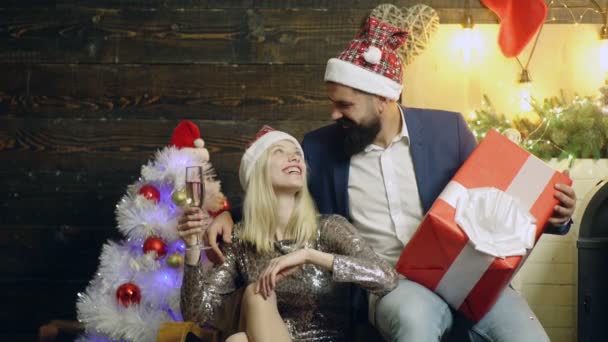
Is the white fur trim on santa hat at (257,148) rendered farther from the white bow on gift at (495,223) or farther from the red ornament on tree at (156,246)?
the white bow on gift at (495,223)

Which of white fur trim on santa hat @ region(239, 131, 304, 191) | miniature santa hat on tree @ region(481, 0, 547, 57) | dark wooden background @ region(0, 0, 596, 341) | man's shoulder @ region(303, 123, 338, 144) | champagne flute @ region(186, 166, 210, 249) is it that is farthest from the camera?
dark wooden background @ region(0, 0, 596, 341)

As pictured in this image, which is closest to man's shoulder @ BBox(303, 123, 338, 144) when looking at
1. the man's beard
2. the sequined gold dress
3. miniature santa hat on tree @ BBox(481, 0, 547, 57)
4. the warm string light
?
the man's beard

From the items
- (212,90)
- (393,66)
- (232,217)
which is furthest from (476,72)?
(232,217)

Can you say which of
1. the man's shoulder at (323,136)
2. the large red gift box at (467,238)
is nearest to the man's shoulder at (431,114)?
the man's shoulder at (323,136)

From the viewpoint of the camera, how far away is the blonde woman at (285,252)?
2.61 metres

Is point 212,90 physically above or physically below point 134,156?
above

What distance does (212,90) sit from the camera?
147 inches

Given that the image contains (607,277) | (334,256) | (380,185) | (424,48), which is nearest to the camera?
(334,256)

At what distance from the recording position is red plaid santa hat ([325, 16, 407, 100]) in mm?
2916

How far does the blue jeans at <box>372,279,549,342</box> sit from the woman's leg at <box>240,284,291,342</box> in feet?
1.02

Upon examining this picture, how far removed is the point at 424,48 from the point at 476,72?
24 cm

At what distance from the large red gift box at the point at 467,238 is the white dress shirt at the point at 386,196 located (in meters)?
0.22

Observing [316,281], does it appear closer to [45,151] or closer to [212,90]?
[212,90]

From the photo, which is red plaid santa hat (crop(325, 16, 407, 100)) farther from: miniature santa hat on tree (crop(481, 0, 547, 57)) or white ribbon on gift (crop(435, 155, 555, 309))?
miniature santa hat on tree (crop(481, 0, 547, 57))
